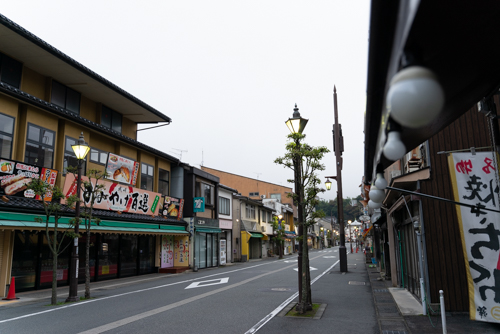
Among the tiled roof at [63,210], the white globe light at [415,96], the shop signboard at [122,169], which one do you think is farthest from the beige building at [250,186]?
the white globe light at [415,96]

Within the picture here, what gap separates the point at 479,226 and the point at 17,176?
1487 centimetres

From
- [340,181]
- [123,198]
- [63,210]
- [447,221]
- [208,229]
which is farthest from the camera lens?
[208,229]

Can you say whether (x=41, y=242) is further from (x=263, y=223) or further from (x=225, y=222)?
(x=263, y=223)

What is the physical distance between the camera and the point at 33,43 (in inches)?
613

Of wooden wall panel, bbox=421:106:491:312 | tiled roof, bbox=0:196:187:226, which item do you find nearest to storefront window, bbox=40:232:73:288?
tiled roof, bbox=0:196:187:226

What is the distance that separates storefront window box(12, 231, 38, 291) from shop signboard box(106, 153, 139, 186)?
5100 mm

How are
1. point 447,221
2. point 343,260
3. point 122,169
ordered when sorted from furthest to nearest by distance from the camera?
point 343,260 → point 122,169 → point 447,221

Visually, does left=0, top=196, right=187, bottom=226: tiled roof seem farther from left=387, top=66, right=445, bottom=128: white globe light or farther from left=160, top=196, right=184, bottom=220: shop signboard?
left=387, top=66, right=445, bottom=128: white globe light

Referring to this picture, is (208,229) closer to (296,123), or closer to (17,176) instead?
(17,176)

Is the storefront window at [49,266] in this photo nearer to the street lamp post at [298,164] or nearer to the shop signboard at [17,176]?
the shop signboard at [17,176]

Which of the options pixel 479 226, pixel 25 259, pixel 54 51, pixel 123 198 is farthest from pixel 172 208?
pixel 479 226

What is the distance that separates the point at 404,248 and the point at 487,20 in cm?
Result: 1225

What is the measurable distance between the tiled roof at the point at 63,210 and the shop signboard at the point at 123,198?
1.01ft

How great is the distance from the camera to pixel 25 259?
14.9 m
